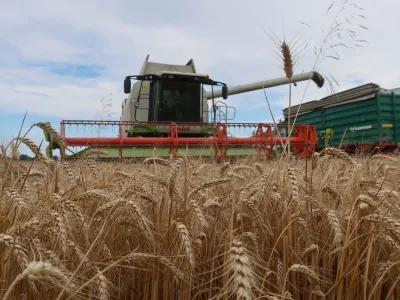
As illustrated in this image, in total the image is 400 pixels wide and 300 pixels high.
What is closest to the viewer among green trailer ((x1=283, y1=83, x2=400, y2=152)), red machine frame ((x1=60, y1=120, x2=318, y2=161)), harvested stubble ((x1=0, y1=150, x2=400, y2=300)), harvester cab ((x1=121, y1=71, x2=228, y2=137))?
harvested stubble ((x1=0, y1=150, x2=400, y2=300))

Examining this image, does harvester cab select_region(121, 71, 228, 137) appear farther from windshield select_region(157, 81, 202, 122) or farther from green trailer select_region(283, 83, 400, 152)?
green trailer select_region(283, 83, 400, 152)

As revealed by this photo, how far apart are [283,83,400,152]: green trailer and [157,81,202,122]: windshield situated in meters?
4.81

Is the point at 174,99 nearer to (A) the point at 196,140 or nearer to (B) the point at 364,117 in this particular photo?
(A) the point at 196,140

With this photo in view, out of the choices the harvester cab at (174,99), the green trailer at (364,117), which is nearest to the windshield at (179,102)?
the harvester cab at (174,99)

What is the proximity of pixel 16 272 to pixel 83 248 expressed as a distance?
0.21m

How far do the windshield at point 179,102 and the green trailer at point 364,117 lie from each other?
4810 millimetres

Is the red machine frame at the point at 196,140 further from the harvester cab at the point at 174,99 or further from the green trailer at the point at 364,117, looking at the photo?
the green trailer at the point at 364,117

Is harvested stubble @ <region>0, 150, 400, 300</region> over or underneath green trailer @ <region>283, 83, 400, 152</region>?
underneath

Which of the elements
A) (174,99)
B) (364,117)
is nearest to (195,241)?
(174,99)

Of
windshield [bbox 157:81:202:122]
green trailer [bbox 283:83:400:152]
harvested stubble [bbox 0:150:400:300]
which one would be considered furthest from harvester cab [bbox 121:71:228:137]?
harvested stubble [bbox 0:150:400:300]

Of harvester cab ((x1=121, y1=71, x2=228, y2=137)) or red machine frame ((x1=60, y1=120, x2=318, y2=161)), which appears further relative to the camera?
harvester cab ((x1=121, y1=71, x2=228, y2=137))

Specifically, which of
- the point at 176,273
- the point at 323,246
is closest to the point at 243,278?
the point at 176,273

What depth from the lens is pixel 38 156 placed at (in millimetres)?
1401

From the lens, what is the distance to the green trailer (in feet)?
46.2
